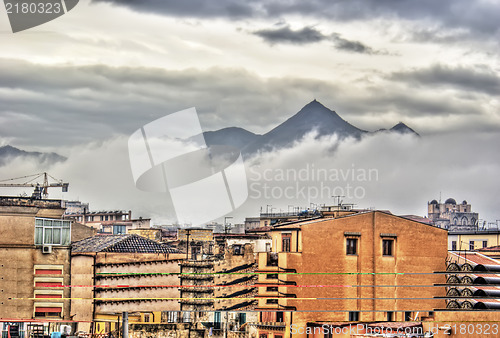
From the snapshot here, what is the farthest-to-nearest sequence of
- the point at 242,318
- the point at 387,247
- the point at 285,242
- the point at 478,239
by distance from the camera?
the point at 478,239, the point at 242,318, the point at 387,247, the point at 285,242

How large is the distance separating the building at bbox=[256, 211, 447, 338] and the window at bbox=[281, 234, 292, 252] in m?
0.06

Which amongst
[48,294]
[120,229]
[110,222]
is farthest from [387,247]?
[110,222]

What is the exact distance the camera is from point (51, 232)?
46812mm

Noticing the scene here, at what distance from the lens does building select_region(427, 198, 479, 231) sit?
6156 inches

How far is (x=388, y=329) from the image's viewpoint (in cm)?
4197

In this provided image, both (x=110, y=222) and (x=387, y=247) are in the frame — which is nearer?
(x=387, y=247)

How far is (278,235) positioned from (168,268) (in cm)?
806

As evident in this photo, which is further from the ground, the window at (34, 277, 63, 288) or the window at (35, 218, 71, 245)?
the window at (35, 218, 71, 245)

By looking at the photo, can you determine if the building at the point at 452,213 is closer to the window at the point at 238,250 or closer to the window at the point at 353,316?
the window at the point at 238,250

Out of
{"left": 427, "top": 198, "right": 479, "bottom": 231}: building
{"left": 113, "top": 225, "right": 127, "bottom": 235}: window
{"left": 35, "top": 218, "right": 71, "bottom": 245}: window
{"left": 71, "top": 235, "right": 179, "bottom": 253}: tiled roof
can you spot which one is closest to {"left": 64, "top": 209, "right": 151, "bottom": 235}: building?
{"left": 113, "top": 225, "right": 127, "bottom": 235}: window

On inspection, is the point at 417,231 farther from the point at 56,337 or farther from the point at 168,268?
the point at 56,337

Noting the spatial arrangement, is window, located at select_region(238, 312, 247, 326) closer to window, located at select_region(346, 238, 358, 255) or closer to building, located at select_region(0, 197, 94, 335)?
window, located at select_region(346, 238, 358, 255)

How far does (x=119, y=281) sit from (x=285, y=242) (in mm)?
10594

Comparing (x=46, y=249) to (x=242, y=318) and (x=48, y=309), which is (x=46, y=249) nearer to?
(x=48, y=309)
